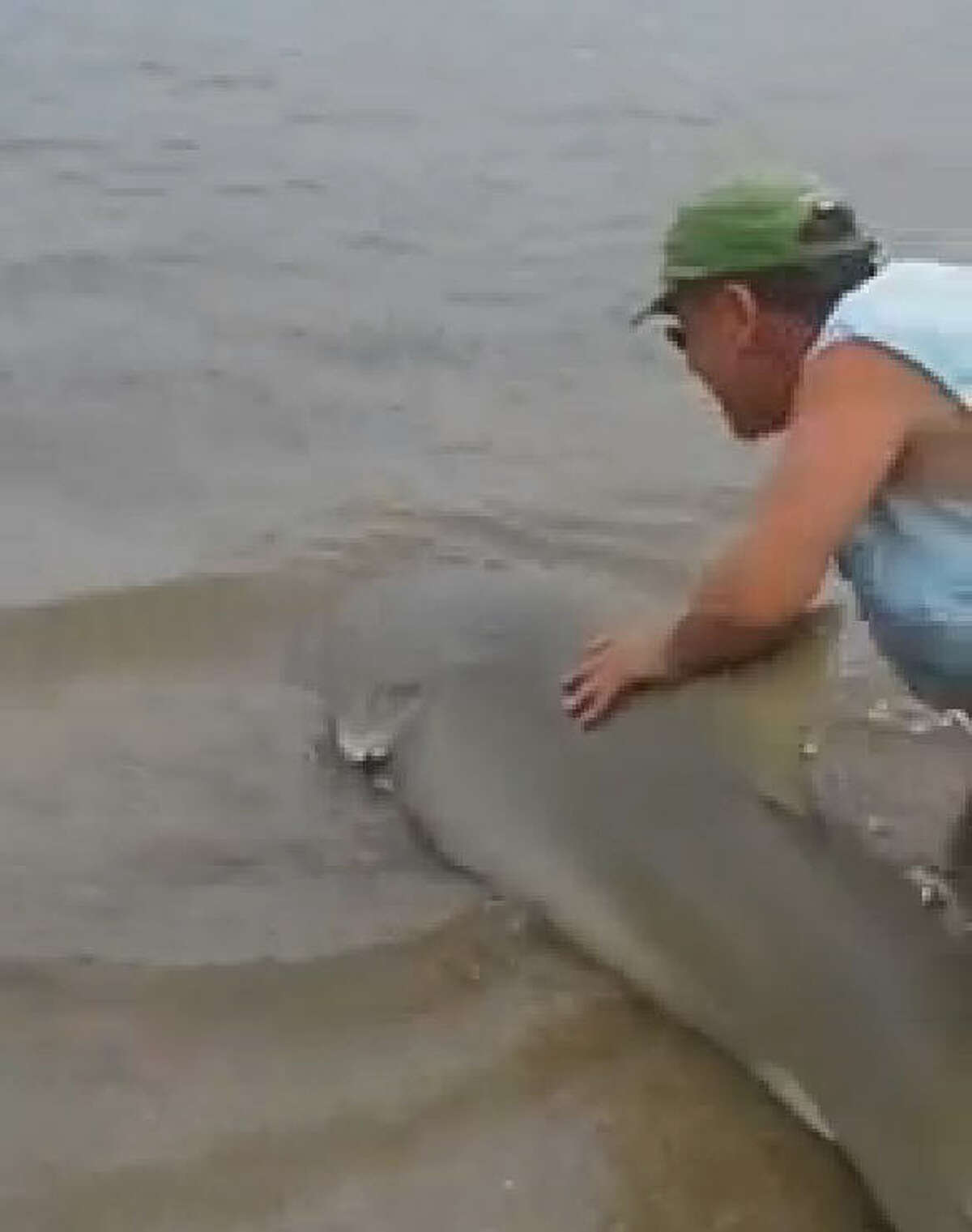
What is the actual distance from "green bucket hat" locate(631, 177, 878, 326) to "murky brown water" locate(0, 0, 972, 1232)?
1.04 m

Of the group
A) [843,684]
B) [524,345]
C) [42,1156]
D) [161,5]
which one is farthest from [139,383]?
[161,5]

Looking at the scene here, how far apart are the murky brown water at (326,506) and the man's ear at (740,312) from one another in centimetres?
96

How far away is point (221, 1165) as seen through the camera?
10.1 feet

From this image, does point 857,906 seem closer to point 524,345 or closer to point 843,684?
point 843,684

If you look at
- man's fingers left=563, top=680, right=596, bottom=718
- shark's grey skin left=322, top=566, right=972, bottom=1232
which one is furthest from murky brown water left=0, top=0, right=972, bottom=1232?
man's fingers left=563, top=680, right=596, bottom=718

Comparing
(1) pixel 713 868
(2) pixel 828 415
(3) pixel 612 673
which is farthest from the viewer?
(3) pixel 612 673

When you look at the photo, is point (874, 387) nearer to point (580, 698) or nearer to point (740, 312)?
point (740, 312)

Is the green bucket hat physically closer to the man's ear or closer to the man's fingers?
the man's ear

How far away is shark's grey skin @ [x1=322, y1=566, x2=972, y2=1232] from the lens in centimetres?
289

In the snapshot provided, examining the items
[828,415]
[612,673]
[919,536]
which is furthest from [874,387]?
[612,673]

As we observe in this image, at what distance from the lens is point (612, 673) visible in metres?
3.46

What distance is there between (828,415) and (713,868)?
73 cm

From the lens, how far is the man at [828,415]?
113 inches

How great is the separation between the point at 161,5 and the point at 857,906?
6442 mm
